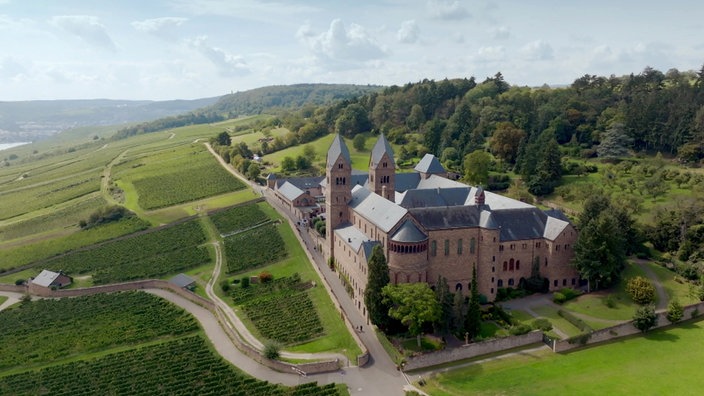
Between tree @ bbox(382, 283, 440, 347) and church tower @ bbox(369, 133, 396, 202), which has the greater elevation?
church tower @ bbox(369, 133, 396, 202)

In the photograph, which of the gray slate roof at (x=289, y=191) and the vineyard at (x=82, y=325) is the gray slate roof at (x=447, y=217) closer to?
the vineyard at (x=82, y=325)

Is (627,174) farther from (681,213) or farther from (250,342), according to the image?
(250,342)

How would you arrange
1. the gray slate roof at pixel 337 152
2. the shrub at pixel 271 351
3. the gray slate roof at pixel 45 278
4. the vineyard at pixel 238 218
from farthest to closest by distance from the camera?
the vineyard at pixel 238 218 → the gray slate roof at pixel 45 278 → the gray slate roof at pixel 337 152 → the shrub at pixel 271 351

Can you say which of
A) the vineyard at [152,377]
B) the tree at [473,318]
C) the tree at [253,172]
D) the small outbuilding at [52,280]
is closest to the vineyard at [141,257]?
the small outbuilding at [52,280]

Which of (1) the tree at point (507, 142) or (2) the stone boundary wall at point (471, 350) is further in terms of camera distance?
(1) the tree at point (507, 142)

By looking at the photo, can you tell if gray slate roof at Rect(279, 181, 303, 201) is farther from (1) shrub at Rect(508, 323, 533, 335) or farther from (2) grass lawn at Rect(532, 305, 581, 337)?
(1) shrub at Rect(508, 323, 533, 335)

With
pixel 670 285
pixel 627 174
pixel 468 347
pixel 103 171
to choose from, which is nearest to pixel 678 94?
pixel 627 174

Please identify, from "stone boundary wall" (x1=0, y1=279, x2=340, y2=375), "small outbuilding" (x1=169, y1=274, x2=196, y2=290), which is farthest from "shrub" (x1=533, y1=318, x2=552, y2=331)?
"small outbuilding" (x1=169, y1=274, x2=196, y2=290)
